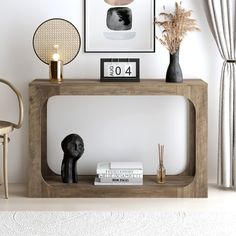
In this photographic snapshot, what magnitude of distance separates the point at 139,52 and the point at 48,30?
0.68 m

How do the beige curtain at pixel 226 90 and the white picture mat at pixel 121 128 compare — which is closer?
the beige curtain at pixel 226 90

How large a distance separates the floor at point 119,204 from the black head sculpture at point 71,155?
23 cm

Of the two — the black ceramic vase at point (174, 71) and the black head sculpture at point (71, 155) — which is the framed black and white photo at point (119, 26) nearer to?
the black ceramic vase at point (174, 71)

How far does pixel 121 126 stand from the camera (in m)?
5.38

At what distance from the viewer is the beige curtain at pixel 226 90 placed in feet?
16.9

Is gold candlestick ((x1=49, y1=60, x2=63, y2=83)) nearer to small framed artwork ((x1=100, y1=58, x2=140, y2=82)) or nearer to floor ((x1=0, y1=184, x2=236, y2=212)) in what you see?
small framed artwork ((x1=100, y1=58, x2=140, y2=82))

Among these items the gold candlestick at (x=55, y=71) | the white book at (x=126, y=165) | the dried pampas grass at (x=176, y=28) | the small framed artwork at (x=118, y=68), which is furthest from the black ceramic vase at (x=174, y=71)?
the gold candlestick at (x=55, y=71)

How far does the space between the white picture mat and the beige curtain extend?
33 cm

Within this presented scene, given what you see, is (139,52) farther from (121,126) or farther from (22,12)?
(22,12)

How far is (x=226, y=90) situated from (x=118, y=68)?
2.59 feet

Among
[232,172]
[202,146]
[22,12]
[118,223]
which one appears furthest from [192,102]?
[22,12]

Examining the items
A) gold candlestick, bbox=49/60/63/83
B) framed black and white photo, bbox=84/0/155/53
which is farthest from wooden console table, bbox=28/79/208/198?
framed black and white photo, bbox=84/0/155/53

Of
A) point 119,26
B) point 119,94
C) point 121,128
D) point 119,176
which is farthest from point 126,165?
point 119,26

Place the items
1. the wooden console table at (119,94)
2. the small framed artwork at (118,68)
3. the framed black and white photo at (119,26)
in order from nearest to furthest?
A: 1. the wooden console table at (119,94)
2. the small framed artwork at (118,68)
3. the framed black and white photo at (119,26)
